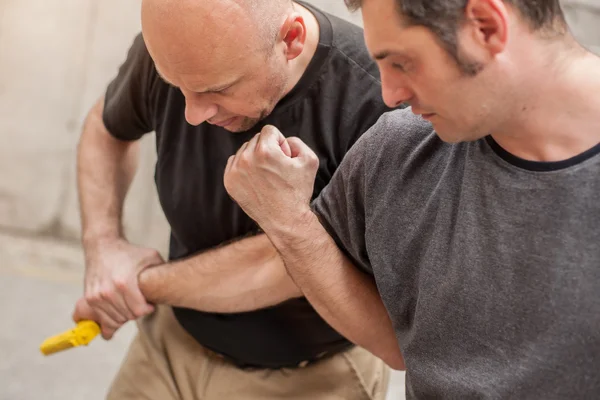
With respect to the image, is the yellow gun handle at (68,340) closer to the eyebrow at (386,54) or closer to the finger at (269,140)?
the finger at (269,140)

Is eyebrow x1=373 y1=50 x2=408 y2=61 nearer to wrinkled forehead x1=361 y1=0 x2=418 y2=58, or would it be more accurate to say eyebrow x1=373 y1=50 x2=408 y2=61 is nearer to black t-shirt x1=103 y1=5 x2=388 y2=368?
wrinkled forehead x1=361 y1=0 x2=418 y2=58

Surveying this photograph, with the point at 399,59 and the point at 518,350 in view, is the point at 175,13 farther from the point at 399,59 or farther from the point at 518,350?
the point at 518,350

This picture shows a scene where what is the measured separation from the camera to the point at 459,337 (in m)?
0.89

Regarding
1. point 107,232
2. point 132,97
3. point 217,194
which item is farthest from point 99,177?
point 217,194

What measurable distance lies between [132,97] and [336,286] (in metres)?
0.57

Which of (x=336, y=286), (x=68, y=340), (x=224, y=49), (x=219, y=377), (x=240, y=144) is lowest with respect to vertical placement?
(x=219, y=377)

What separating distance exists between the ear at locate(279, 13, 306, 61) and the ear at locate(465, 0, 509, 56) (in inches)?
16.0

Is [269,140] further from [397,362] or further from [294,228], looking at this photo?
[397,362]

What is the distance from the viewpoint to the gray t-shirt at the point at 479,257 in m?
0.77

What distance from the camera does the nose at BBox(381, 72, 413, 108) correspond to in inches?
32.3

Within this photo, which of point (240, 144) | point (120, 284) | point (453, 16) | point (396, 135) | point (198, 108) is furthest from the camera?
point (120, 284)

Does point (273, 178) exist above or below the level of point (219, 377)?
above

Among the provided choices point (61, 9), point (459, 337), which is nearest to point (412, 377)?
point (459, 337)

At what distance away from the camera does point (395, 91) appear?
0.83 m
